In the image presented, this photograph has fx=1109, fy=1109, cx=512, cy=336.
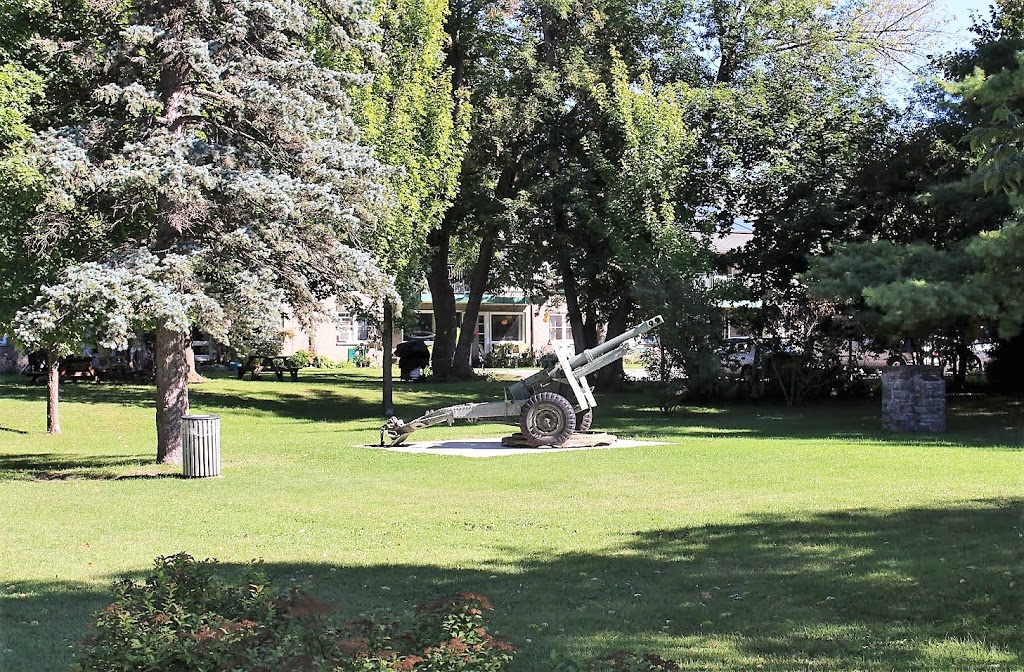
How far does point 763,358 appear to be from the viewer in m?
29.2

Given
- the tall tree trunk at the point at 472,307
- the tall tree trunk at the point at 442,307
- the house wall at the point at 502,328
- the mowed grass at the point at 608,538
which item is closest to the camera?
the mowed grass at the point at 608,538

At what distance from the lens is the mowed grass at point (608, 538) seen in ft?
20.7

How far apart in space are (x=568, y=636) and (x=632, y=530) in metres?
3.77

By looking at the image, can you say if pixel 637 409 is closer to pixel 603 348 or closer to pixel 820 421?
pixel 820 421

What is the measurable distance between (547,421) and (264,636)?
1323 centimetres

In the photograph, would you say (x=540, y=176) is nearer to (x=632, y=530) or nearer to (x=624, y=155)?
(x=624, y=155)

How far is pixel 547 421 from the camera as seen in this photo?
1788 cm

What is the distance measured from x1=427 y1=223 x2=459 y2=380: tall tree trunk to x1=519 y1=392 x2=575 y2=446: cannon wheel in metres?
15.5

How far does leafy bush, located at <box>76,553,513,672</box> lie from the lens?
4.28 metres

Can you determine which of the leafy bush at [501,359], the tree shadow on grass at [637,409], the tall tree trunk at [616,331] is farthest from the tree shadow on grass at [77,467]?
the leafy bush at [501,359]

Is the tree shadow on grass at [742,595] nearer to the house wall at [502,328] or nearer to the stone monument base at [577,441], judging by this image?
the stone monument base at [577,441]

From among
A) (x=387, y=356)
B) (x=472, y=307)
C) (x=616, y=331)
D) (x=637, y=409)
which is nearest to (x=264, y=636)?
(x=387, y=356)

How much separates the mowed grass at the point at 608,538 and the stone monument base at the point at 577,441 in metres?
0.98

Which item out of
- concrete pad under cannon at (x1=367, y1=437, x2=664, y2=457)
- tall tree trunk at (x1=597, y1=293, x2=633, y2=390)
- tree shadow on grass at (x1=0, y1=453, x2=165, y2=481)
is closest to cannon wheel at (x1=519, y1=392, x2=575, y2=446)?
concrete pad under cannon at (x1=367, y1=437, x2=664, y2=457)
